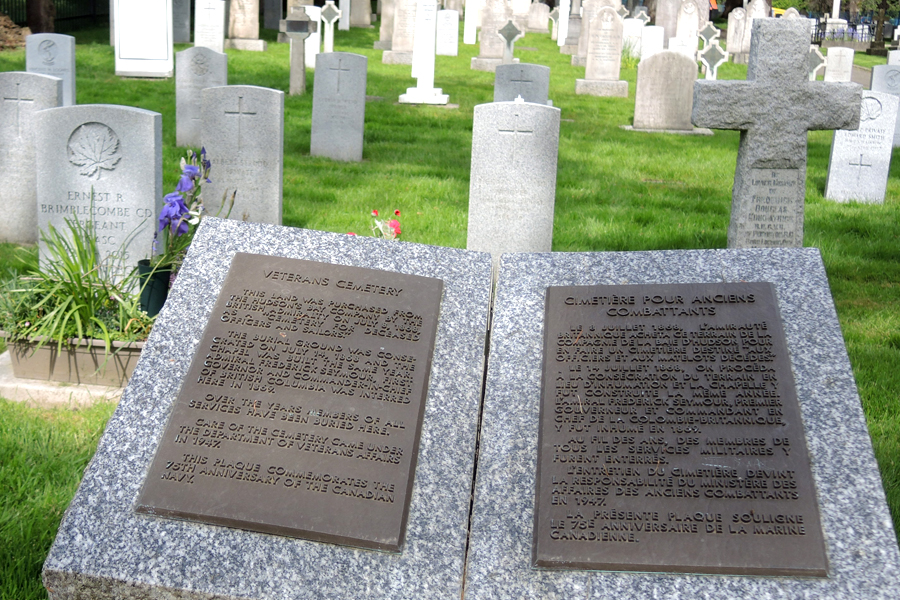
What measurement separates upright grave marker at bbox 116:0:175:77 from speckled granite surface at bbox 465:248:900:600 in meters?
14.7

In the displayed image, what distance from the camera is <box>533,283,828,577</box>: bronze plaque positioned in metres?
2.51

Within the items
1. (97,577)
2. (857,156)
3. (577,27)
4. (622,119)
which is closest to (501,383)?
(97,577)

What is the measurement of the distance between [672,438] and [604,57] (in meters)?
15.4

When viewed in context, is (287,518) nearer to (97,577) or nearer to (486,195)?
(97,577)

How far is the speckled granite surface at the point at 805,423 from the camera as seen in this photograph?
97.0 inches

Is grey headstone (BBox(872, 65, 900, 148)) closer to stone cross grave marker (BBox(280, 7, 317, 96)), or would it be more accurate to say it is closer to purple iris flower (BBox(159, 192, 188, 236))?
stone cross grave marker (BBox(280, 7, 317, 96))

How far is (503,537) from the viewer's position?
8.66 ft

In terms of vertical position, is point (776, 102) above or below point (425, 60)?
below

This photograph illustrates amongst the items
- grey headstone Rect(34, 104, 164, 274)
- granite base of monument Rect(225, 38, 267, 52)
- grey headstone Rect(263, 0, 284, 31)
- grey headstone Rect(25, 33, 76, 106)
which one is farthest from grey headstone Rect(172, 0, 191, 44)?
grey headstone Rect(34, 104, 164, 274)

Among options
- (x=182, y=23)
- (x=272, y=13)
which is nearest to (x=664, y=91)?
(x=182, y=23)

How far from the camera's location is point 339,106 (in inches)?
396

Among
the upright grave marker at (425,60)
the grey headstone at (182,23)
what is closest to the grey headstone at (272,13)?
the grey headstone at (182,23)

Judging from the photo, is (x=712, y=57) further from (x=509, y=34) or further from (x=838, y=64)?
(x=509, y=34)

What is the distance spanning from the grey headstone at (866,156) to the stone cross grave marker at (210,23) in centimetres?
1243
